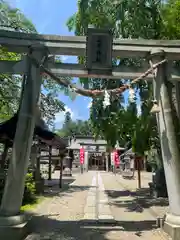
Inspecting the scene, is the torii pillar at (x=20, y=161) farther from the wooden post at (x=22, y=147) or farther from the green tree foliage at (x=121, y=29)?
the green tree foliage at (x=121, y=29)

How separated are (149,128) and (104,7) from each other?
16.8ft

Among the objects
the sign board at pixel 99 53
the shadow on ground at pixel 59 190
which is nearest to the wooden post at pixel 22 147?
the sign board at pixel 99 53

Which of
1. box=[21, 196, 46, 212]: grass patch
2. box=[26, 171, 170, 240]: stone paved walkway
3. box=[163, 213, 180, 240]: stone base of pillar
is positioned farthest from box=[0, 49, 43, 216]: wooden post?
box=[21, 196, 46, 212]: grass patch

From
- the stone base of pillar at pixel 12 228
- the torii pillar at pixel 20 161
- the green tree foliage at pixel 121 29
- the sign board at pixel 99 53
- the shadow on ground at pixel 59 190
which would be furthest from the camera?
the shadow on ground at pixel 59 190

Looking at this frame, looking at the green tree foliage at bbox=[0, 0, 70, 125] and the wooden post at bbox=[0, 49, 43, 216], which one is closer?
the wooden post at bbox=[0, 49, 43, 216]

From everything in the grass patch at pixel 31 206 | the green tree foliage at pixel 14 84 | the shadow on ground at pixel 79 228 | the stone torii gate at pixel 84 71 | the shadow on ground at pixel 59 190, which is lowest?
the shadow on ground at pixel 79 228

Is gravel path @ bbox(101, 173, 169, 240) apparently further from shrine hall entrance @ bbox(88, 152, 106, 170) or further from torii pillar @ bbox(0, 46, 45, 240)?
shrine hall entrance @ bbox(88, 152, 106, 170)

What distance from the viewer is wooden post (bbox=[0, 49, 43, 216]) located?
6508mm

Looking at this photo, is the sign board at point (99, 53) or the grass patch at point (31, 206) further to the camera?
the grass patch at point (31, 206)

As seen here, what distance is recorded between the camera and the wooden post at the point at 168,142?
6.63 meters

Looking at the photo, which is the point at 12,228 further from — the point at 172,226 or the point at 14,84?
the point at 14,84

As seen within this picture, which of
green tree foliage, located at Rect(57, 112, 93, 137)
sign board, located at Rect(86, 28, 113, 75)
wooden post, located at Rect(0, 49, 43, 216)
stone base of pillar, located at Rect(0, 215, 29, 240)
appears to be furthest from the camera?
green tree foliage, located at Rect(57, 112, 93, 137)

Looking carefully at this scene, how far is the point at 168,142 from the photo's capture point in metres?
6.85

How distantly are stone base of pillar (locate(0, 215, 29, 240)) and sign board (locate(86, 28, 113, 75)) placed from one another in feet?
11.9
